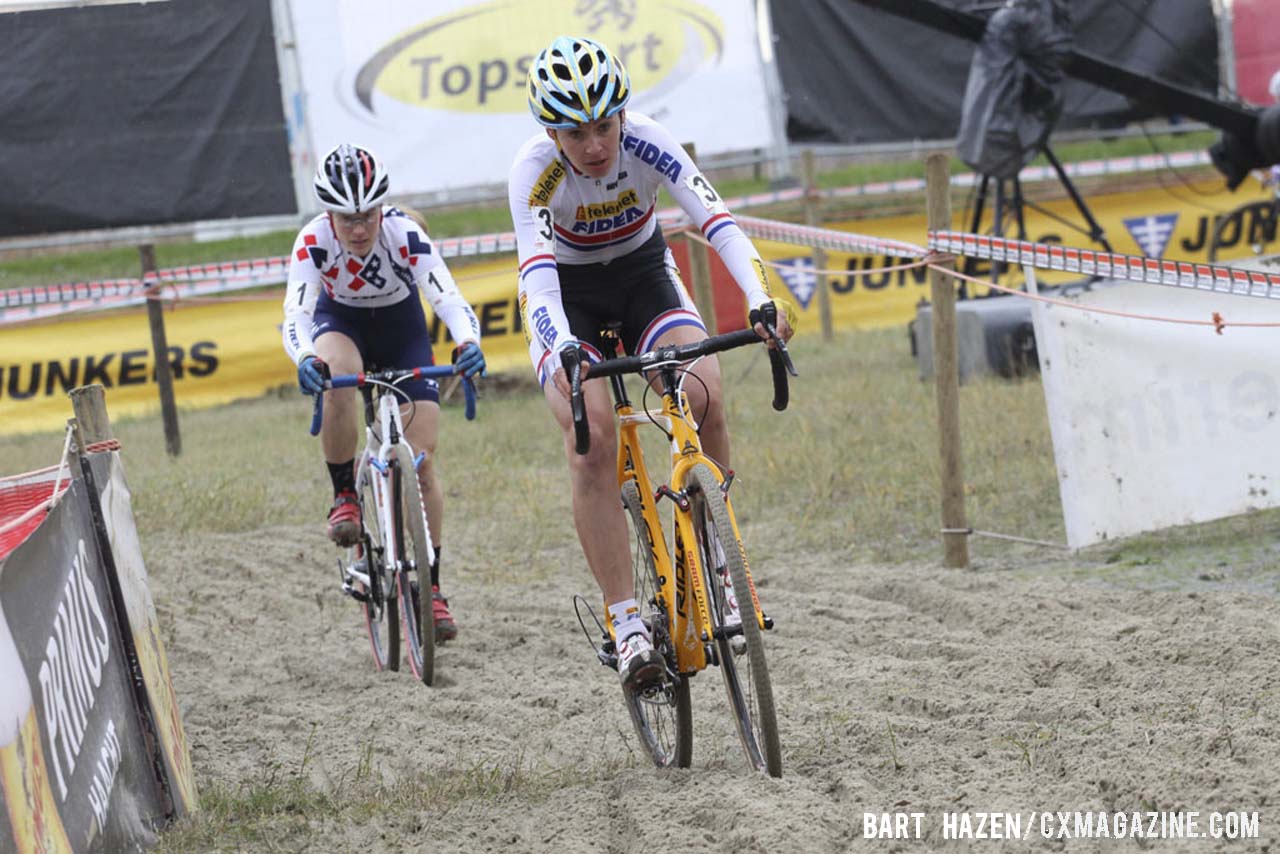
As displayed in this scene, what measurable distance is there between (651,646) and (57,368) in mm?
12801

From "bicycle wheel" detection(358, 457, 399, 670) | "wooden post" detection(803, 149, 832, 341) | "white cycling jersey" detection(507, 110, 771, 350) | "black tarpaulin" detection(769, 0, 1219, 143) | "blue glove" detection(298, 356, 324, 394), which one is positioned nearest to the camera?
"white cycling jersey" detection(507, 110, 771, 350)

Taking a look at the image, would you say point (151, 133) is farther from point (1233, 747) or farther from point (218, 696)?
point (1233, 747)

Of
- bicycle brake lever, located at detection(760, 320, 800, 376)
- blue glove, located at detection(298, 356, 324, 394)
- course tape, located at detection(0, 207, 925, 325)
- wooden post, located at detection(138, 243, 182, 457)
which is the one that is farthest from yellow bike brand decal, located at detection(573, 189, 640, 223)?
wooden post, located at detection(138, 243, 182, 457)

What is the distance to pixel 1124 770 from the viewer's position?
4082mm

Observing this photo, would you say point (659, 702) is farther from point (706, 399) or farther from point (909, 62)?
point (909, 62)

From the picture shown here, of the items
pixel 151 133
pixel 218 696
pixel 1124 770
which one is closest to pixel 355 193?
pixel 218 696

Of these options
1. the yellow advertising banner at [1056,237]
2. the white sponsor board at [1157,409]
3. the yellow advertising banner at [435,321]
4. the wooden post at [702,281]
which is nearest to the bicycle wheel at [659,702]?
the white sponsor board at [1157,409]

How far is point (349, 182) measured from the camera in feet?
21.5

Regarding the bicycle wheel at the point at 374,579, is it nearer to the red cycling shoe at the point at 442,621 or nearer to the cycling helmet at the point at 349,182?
the red cycling shoe at the point at 442,621

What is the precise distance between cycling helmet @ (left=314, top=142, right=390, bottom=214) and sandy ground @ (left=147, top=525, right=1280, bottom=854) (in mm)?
2084

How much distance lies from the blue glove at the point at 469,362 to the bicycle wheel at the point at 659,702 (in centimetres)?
164

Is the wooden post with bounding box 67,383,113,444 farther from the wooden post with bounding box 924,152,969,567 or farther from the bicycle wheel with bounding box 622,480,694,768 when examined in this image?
the wooden post with bounding box 924,152,969,567

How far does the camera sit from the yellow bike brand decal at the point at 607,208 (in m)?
5.09

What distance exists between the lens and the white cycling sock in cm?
475
